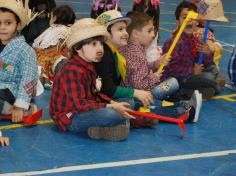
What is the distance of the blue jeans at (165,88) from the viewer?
11.1 feet

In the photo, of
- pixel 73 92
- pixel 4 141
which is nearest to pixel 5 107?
pixel 4 141

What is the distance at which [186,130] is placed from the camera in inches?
117

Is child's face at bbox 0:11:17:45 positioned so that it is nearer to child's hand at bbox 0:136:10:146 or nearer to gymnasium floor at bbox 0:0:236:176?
gymnasium floor at bbox 0:0:236:176

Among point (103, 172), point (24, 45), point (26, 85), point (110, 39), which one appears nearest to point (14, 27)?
point (24, 45)

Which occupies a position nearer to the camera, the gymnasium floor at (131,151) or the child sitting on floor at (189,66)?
the gymnasium floor at (131,151)

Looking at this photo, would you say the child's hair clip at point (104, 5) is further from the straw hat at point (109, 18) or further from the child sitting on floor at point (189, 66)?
the straw hat at point (109, 18)

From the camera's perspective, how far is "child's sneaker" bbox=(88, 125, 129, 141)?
2723 millimetres

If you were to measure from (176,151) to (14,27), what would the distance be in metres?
1.30

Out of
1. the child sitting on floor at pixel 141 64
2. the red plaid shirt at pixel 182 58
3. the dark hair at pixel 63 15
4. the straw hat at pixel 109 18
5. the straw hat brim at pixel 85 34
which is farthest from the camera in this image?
the dark hair at pixel 63 15

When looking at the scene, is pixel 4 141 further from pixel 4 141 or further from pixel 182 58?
pixel 182 58

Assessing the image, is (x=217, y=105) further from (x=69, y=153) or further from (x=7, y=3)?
(x=7, y=3)

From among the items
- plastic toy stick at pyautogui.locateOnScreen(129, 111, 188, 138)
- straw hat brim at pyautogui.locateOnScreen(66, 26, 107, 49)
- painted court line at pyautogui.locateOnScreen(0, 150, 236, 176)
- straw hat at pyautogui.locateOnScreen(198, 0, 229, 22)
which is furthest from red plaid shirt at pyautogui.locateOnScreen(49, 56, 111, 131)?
straw hat at pyautogui.locateOnScreen(198, 0, 229, 22)

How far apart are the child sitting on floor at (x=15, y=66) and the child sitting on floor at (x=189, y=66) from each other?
3.76ft

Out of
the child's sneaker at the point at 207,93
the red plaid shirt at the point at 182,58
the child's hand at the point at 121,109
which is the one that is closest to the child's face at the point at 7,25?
the child's hand at the point at 121,109
